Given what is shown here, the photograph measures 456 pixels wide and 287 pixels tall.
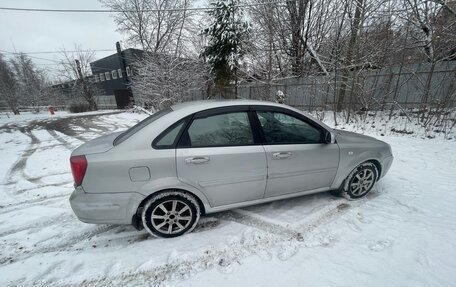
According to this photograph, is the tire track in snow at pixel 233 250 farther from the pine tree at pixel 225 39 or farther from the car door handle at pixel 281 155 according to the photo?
the pine tree at pixel 225 39

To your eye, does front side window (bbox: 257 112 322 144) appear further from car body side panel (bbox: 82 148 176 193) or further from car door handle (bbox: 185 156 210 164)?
car body side panel (bbox: 82 148 176 193)

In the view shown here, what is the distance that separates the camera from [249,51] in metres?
13.4

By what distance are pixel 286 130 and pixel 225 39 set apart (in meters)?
12.6

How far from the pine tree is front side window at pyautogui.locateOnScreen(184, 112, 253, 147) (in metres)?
12.4

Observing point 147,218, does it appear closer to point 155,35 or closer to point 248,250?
point 248,250

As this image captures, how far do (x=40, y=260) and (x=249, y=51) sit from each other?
13.8 metres

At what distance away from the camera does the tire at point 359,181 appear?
3.10m

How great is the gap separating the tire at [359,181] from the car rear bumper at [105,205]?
2.90 metres

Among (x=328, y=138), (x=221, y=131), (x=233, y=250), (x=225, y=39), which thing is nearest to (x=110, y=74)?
(x=225, y=39)

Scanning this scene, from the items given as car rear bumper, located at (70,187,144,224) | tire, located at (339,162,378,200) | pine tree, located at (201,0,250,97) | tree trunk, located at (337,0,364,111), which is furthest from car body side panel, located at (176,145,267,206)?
pine tree, located at (201,0,250,97)

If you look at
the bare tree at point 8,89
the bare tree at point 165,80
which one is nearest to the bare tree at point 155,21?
the bare tree at point 165,80

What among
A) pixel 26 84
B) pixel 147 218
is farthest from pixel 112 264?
pixel 26 84

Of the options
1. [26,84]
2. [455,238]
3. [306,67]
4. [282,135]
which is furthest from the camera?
[26,84]

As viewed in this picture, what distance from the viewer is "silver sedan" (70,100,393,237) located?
216 centimetres
